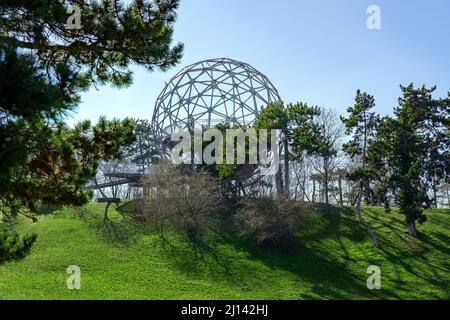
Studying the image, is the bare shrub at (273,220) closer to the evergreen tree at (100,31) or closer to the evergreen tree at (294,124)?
the evergreen tree at (294,124)

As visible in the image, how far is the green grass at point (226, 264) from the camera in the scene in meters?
22.1

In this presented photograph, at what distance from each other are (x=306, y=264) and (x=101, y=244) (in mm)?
13162

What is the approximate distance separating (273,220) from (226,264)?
4.50 metres

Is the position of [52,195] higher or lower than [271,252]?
higher

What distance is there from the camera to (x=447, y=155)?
1366 inches

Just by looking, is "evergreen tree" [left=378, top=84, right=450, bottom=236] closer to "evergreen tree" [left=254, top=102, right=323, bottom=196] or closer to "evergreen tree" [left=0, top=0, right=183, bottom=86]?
"evergreen tree" [left=254, top=102, right=323, bottom=196]

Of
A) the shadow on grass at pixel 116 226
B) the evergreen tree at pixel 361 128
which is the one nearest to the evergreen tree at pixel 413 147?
the evergreen tree at pixel 361 128

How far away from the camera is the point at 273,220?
1136 inches

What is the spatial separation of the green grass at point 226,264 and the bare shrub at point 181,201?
1.18m

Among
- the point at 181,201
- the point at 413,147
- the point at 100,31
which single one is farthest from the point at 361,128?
the point at 100,31
